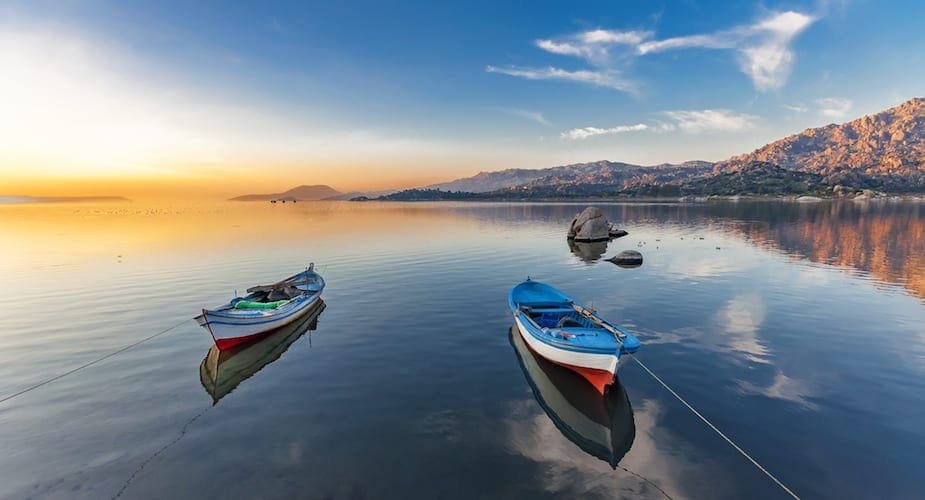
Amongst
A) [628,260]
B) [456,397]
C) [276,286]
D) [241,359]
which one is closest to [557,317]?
[456,397]

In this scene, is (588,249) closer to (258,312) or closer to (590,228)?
(590,228)

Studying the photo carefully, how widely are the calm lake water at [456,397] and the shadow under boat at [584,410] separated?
0.30 feet

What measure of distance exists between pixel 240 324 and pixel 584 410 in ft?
64.6

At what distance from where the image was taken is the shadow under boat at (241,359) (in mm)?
19000

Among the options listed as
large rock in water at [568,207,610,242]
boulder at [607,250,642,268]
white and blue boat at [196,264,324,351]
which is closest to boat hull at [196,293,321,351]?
white and blue boat at [196,264,324,351]

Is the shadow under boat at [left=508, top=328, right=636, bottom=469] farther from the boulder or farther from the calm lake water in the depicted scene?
the boulder

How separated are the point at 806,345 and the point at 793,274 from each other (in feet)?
76.3

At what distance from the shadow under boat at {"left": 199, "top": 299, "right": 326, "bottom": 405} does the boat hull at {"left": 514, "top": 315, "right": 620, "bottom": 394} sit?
15.7m

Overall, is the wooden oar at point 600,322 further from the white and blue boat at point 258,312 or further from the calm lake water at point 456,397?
the white and blue boat at point 258,312

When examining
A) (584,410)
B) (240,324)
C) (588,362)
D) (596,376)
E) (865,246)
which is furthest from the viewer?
(865,246)

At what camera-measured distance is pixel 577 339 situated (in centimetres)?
1784

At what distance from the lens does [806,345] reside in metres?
22.3

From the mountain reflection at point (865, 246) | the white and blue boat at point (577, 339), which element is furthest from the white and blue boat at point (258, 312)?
the mountain reflection at point (865, 246)

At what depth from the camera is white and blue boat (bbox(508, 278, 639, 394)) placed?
1641 centimetres
